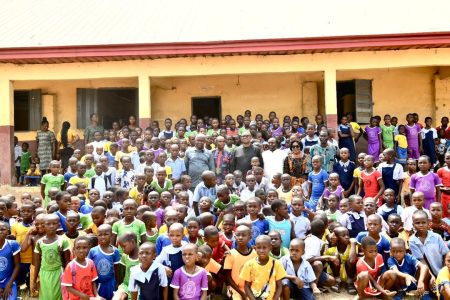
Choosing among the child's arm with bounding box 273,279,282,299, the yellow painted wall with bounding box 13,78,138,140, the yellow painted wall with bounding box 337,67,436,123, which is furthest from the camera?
the yellow painted wall with bounding box 13,78,138,140

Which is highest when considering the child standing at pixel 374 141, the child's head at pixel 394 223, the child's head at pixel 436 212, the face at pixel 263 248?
the child standing at pixel 374 141

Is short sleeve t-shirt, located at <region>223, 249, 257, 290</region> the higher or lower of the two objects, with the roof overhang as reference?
lower

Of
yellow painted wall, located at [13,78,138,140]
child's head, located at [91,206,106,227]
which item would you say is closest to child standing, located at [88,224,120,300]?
child's head, located at [91,206,106,227]

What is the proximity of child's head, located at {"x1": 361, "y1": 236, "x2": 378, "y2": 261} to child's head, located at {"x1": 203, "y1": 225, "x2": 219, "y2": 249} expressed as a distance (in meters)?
1.50

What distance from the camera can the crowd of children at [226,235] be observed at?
213 inches

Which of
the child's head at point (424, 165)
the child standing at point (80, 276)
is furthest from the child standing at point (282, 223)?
the child's head at point (424, 165)

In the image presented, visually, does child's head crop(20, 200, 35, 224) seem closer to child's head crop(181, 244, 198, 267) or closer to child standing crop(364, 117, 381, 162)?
child's head crop(181, 244, 198, 267)

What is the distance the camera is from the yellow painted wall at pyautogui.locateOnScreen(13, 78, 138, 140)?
12.5 meters

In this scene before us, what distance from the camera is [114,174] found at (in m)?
8.29

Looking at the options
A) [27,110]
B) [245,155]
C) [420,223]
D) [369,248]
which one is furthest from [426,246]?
[27,110]

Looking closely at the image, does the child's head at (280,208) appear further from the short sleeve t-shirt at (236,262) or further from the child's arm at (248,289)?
the child's arm at (248,289)

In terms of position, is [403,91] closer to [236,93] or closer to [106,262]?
[236,93]

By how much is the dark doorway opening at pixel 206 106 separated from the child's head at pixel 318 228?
676cm

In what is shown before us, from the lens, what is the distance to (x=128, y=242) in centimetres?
550
